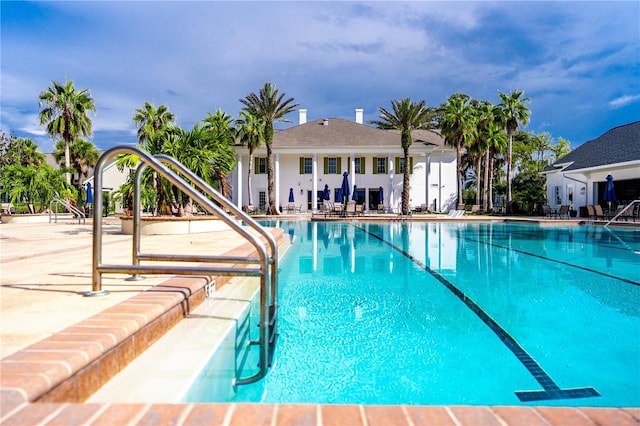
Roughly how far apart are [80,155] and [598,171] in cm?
4360

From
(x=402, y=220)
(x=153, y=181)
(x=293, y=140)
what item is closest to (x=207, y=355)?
(x=153, y=181)

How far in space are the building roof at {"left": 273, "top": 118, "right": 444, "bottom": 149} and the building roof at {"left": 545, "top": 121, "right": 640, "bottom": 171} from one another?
35.6ft

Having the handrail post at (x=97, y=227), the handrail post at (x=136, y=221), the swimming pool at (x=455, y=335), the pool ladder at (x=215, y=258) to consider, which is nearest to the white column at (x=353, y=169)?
the swimming pool at (x=455, y=335)

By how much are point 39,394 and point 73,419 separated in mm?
270

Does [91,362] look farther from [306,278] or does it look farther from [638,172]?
[638,172]

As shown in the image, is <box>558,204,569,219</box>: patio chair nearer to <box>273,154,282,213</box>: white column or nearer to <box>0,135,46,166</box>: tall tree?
<box>273,154,282,213</box>: white column

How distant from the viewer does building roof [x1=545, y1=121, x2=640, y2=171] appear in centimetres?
2444

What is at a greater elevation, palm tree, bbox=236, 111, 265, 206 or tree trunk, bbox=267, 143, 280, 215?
palm tree, bbox=236, 111, 265, 206

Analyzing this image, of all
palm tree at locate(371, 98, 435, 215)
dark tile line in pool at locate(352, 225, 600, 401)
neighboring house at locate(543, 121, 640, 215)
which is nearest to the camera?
dark tile line in pool at locate(352, 225, 600, 401)

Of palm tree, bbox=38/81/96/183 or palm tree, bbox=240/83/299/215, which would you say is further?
palm tree, bbox=38/81/96/183

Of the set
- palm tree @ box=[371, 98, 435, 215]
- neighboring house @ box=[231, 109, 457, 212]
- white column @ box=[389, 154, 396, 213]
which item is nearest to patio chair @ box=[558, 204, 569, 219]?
neighboring house @ box=[231, 109, 457, 212]

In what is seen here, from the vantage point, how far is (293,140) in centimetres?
3509

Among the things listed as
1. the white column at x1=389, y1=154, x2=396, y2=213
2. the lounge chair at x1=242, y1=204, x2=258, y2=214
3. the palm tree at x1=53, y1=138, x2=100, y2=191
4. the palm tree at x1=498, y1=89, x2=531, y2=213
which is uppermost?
the palm tree at x1=498, y1=89, x2=531, y2=213

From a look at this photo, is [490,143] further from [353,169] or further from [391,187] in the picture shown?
[353,169]
